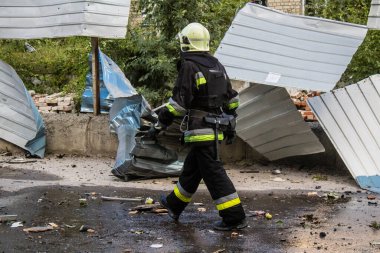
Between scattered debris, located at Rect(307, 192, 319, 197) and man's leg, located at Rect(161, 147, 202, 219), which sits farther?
scattered debris, located at Rect(307, 192, 319, 197)

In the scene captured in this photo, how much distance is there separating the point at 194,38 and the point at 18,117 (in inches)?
154

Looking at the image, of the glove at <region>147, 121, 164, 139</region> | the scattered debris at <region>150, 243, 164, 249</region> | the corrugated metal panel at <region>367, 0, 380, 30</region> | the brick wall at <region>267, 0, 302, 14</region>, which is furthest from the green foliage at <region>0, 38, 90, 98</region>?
the scattered debris at <region>150, 243, 164, 249</region>

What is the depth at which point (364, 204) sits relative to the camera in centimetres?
722

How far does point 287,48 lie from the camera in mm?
8031

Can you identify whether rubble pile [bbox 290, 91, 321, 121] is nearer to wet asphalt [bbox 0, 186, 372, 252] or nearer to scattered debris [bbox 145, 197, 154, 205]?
wet asphalt [bbox 0, 186, 372, 252]

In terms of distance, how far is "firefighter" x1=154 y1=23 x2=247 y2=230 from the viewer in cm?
605

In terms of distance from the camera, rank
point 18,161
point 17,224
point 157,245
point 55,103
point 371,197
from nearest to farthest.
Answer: point 157,245 < point 17,224 < point 371,197 < point 18,161 < point 55,103

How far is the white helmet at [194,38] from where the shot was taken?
616 cm

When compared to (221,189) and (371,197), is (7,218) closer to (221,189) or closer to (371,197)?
(221,189)

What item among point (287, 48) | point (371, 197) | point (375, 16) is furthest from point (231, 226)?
point (375, 16)

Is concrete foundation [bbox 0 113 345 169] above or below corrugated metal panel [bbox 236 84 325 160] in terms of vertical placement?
below

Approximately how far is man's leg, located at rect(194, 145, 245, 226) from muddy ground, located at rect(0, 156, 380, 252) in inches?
6.1

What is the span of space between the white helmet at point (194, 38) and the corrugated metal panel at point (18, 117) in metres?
3.66

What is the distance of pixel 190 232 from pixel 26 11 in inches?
178
